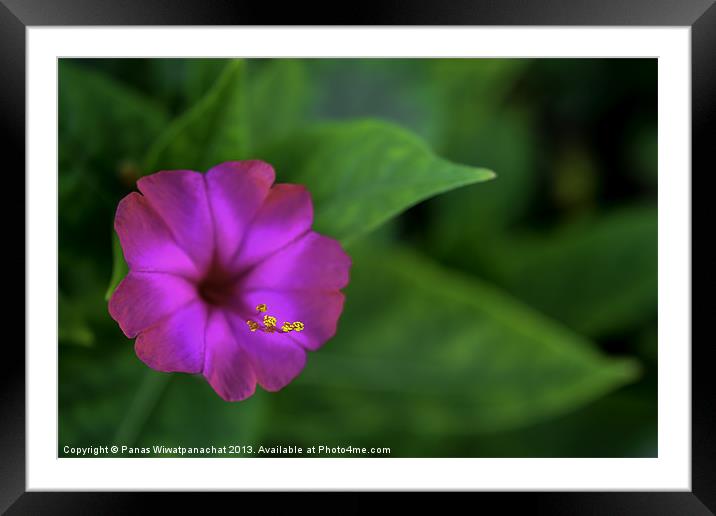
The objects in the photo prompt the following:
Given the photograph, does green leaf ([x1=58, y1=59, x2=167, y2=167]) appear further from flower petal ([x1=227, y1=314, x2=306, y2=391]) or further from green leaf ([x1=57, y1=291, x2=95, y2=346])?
flower petal ([x1=227, y1=314, x2=306, y2=391])

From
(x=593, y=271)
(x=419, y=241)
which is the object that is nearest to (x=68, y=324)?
(x=419, y=241)

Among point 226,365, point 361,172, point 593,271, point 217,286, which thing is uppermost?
point 593,271

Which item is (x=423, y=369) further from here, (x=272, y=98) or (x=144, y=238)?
(x=144, y=238)

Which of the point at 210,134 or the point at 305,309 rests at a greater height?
the point at 210,134

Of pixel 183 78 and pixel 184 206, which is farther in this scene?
pixel 183 78

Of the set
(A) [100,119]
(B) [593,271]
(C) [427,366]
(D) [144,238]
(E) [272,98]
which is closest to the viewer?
(D) [144,238]

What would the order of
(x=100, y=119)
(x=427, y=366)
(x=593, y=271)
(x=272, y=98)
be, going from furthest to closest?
(x=593, y=271) → (x=427, y=366) → (x=272, y=98) → (x=100, y=119)

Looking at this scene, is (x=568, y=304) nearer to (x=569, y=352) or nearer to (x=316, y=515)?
(x=569, y=352)

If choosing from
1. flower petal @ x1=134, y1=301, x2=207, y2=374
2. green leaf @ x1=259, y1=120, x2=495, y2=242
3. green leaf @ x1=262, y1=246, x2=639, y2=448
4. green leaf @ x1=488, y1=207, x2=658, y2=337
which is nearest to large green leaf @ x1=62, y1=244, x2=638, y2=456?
green leaf @ x1=262, y1=246, x2=639, y2=448

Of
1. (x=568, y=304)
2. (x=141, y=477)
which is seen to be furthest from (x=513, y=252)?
(x=141, y=477)

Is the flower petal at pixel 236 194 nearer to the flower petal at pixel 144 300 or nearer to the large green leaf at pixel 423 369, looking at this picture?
the flower petal at pixel 144 300
